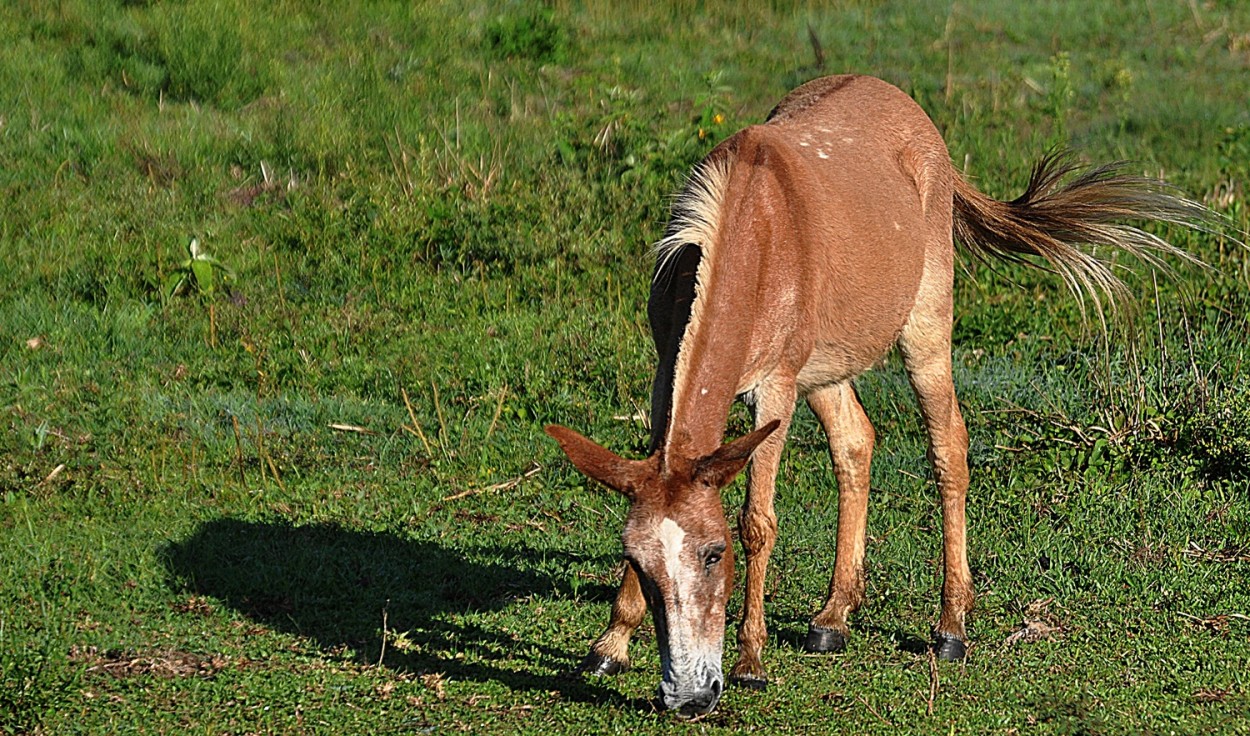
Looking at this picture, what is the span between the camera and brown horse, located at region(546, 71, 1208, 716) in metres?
4.62

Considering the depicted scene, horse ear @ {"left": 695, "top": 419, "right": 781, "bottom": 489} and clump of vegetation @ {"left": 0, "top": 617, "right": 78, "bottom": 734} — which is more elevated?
horse ear @ {"left": 695, "top": 419, "right": 781, "bottom": 489}

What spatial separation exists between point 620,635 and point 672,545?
1.12m

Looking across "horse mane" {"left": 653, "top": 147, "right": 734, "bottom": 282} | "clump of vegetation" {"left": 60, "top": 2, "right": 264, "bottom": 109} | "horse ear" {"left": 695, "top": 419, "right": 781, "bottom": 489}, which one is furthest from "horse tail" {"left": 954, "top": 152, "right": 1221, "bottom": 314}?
"clump of vegetation" {"left": 60, "top": 2, "right": 264, "bottom": 109}

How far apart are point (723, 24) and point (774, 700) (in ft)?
32.5

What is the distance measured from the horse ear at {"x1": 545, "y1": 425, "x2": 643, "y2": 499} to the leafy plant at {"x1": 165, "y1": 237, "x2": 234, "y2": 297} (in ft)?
16.5

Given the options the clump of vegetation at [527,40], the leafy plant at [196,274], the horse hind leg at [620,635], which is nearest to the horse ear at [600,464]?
the horse hind leg at [620,635]

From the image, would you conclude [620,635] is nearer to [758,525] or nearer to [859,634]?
[758,525]

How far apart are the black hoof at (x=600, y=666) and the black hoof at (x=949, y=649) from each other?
4.45ft

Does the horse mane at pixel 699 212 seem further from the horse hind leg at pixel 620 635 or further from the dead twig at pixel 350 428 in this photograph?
the dead twig at pixel 350 428

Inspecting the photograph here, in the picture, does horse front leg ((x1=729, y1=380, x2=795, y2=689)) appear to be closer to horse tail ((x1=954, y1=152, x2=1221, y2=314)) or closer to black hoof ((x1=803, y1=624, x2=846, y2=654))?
black hoof ((x1=803, y1=624, x2=846, y2=654))

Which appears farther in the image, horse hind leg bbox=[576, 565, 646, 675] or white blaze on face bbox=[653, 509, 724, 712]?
horse hind leg bbox=[576, 565, 646, 675]

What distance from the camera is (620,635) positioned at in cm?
556

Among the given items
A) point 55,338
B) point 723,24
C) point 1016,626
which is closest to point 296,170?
point 55,338

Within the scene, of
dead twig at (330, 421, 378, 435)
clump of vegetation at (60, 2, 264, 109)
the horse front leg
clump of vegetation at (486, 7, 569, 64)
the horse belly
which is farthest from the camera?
clump of vegetation at (486, 7, 569, 64)
